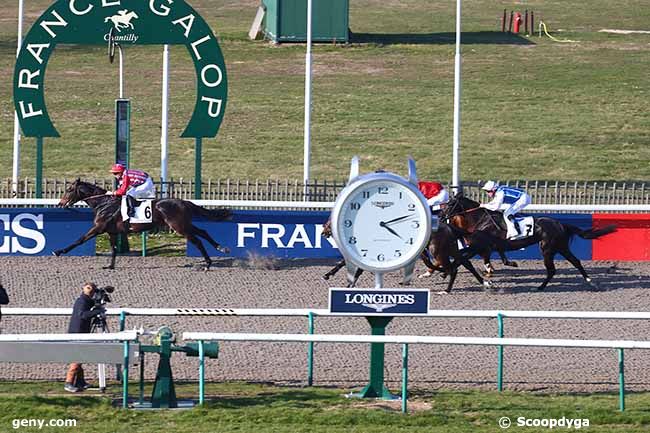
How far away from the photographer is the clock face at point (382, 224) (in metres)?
12.9

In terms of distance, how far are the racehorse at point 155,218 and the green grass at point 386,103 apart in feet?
35.3

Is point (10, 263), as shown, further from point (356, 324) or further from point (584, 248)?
point (584, 248)

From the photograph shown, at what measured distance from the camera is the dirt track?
14953 mm

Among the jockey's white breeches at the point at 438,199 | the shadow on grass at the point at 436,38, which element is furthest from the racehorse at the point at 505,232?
the shadow on grass at the point at 436,38

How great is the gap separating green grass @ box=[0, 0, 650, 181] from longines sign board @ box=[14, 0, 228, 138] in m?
9.35

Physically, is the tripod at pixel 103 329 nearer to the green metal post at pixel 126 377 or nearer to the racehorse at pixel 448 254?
the green metal post at pixel 126 377

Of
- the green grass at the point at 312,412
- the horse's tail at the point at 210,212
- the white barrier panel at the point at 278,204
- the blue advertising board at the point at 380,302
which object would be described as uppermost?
the white barrier panel at the point at 278,204

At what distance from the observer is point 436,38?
46.6m

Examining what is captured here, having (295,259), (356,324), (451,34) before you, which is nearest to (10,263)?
(295,259)

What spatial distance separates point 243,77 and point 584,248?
68.6ft

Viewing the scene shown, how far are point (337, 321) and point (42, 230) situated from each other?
616cm

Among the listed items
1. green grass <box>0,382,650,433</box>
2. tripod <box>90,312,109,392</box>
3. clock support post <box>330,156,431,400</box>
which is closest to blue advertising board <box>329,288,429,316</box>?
clock support post <box>330,156,431,400</box>

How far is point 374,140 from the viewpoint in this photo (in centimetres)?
3588

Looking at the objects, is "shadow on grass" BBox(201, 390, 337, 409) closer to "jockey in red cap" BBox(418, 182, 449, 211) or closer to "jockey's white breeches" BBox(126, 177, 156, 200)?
"jockey in red cap" BBox(418, 182, 449, 211)
